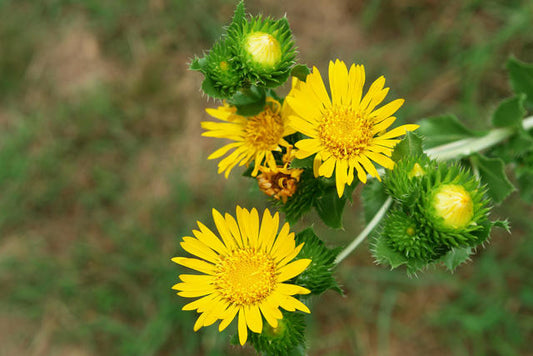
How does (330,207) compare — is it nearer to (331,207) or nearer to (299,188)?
(331,207)

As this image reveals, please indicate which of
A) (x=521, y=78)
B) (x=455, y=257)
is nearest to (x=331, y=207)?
(x=455, y=257)

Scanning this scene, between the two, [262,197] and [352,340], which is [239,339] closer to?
[262,197]

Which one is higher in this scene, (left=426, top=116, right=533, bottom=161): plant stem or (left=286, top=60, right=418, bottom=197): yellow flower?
(left=426, top=116, right=533, bottom=161): plant stem

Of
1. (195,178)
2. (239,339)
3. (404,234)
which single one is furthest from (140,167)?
(404,234)

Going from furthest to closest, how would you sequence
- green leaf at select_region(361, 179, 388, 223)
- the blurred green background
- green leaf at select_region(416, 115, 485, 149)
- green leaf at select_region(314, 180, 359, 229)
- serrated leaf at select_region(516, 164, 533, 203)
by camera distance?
1. the blurred green background
2. green leaf at select_region(416, 115, 485, 149)
3. serrated leaf at select_region(516, 164, 533, 203)
4. green leaf at select_region(361, 179, 388, 223)
5. green leaf at select_region(314, 180, 359, 229)

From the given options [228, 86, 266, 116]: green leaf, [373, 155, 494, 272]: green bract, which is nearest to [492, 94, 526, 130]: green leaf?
[373, 155, 494, 272]: green bract

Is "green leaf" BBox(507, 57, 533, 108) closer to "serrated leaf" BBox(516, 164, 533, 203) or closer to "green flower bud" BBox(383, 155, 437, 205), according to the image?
"serrated leaf" BBox(516, 164, 533, 203)
